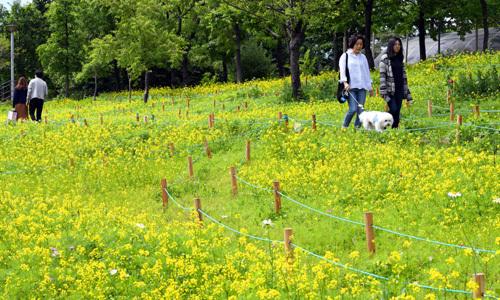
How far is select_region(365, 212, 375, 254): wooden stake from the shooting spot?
7523 millimetres

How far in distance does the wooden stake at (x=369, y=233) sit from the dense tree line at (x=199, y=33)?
15183mm

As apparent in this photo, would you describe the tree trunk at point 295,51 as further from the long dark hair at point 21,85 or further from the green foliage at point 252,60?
the green foliage at point 252,60

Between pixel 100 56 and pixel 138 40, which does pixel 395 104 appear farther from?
pixel 100 56

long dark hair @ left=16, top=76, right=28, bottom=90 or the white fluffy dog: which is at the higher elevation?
long dark hair @ left=16, top=76, right=28, bottom=90

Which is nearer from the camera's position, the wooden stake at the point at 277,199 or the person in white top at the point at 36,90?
the wooden stake at the point at 277,199

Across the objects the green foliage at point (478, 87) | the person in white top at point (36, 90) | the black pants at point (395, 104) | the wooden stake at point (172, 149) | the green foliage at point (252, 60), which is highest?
the green foliage at point (252, 60)

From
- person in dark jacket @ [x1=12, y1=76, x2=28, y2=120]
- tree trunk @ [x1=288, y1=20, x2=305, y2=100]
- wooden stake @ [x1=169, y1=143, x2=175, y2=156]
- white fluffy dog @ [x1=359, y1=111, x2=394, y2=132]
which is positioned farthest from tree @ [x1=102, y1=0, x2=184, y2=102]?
white fluffy dog @ [x1=359, y1=111, x2=394, y2=132]

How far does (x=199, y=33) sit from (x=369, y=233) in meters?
38.6

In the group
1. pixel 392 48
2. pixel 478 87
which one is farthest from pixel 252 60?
pixel 392 48

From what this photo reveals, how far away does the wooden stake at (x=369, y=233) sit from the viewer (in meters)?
7.52

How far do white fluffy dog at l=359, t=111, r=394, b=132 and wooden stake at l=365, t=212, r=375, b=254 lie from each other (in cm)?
558

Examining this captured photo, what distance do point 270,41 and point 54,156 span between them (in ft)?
94.7

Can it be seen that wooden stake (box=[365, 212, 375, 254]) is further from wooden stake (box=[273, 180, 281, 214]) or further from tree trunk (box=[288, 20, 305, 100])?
tree trunk (box=[288, 20, 305, 100])

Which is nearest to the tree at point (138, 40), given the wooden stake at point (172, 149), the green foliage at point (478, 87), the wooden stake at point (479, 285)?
the wooden stake at point (172, 149)
